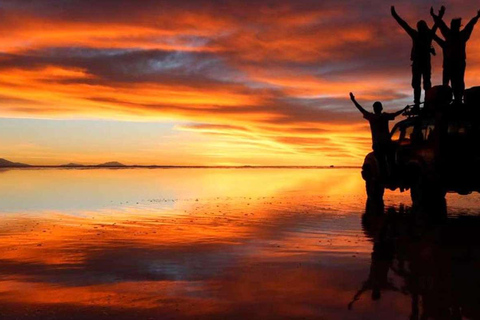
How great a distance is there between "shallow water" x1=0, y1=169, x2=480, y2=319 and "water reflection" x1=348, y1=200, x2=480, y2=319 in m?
0.02

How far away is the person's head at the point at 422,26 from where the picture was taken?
600 inches

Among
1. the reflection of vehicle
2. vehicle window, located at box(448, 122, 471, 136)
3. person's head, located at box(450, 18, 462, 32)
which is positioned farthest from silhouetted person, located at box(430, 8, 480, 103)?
vehicle window, located at box(448, 122, 471, 136)

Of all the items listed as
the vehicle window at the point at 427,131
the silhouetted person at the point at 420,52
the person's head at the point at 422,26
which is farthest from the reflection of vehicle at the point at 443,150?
the person's head at the point at 422,26

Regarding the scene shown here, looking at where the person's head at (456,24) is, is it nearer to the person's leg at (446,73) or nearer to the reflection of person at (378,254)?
the person's leg at (446,73)

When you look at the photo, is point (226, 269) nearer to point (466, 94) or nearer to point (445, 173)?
point (445, 173)


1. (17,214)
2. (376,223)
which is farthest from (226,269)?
(17,214)

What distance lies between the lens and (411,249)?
8203mm

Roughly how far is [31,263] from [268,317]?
420 cm

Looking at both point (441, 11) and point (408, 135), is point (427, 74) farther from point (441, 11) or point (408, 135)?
point (408, 135)

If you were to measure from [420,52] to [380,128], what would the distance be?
3.76 metres

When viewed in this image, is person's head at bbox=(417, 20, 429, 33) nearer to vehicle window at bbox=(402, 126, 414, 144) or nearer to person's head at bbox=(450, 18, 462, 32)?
person's head at bbox=(450, 18, 462, 32)

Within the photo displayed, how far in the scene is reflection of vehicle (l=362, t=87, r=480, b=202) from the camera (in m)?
10.9

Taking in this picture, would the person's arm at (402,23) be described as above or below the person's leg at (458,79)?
above

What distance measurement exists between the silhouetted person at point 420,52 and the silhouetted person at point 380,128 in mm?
2288
